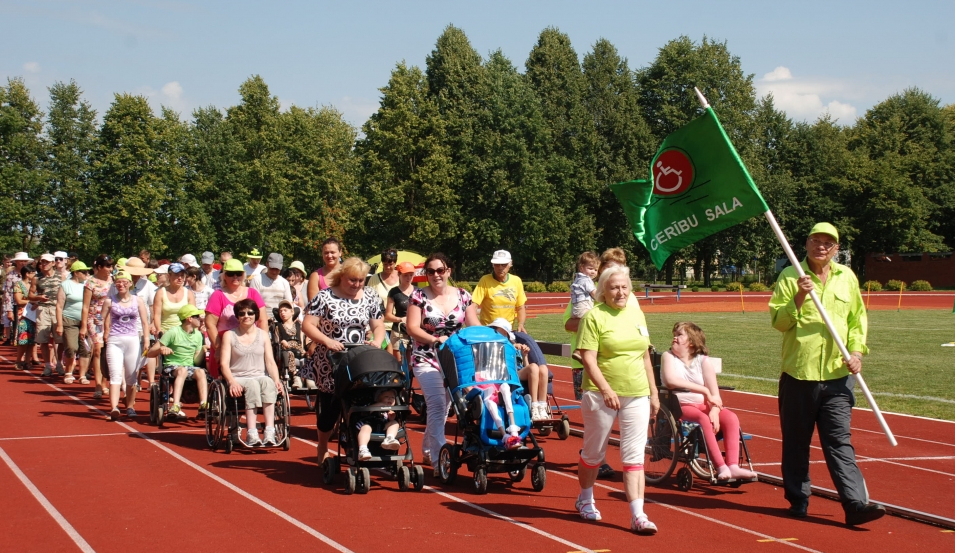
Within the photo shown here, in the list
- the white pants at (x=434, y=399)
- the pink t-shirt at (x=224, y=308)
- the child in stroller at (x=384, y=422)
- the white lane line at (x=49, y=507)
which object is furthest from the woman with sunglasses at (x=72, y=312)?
the child in stroller at (x=384, y=422)

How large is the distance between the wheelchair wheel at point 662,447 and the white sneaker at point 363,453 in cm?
233

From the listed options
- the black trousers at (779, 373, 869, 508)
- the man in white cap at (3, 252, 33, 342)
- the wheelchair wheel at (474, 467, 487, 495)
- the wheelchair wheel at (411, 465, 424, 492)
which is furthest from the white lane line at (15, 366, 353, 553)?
the man in white cap at (3, 252, 33, 342)

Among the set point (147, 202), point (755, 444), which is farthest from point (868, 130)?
point (755, 444)

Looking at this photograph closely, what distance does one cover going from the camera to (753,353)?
22594 millimetres

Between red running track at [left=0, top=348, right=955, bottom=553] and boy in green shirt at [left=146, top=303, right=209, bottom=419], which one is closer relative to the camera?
red running track at [left=0, top=348, right=955, bottom=553]

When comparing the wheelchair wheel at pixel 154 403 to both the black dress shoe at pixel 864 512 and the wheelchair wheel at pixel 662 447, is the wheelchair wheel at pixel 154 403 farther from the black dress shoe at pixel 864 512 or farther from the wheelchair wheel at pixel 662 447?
the black dress shoe at pixel 864 512

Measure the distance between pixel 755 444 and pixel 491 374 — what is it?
13.2 ft

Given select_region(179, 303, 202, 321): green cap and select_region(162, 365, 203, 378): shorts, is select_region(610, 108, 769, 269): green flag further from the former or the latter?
select_region(179, 303, 202, 321): green cap

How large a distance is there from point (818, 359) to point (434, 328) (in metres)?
3.32

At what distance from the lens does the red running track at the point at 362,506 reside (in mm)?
6520

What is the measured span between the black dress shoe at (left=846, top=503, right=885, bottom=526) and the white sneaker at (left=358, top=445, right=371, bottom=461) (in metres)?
3.68

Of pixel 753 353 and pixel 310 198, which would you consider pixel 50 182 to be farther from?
pixel 753 353

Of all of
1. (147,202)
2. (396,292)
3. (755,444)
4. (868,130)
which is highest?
(868,130)

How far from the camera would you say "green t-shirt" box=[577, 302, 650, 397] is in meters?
6.78
